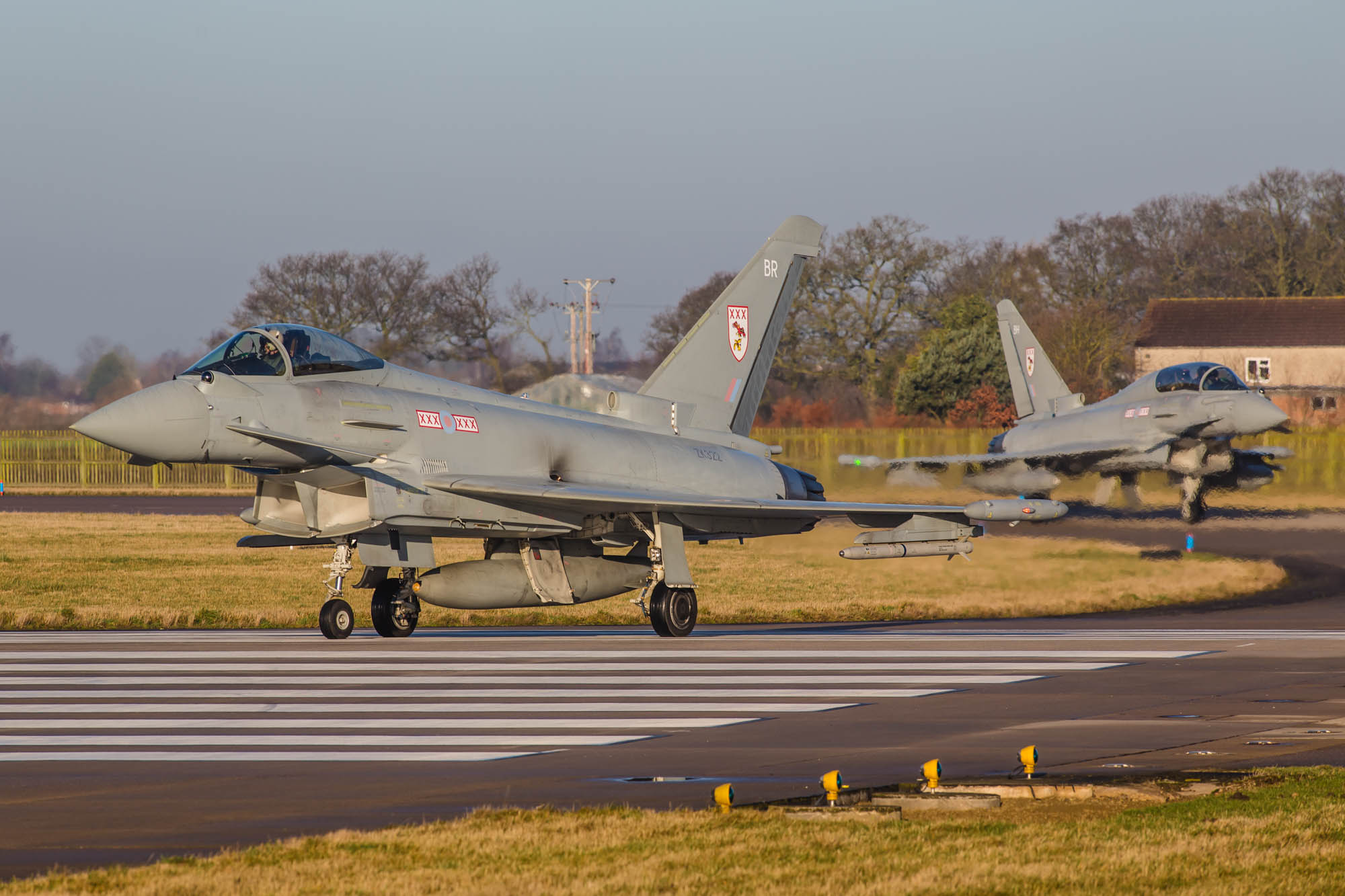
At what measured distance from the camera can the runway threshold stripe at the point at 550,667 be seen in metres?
14.3

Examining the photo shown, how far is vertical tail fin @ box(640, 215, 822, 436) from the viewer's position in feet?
64.3

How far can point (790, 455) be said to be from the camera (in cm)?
4516

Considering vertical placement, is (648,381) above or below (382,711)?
above

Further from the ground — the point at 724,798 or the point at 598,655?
the point at 724,798

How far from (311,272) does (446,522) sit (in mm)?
51703

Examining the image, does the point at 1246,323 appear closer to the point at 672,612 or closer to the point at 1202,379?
the point at 1202,379

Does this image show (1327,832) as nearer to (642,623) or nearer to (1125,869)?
(1125,869)

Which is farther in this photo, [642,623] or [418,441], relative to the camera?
[642,623]

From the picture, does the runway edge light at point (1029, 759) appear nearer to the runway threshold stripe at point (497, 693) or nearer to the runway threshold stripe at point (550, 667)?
the runway threshold stripe at point (497, 693)

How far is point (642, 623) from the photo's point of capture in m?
20.8

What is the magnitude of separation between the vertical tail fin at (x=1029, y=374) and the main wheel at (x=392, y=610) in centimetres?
1950

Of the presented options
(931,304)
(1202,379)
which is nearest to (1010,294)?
(931,304)

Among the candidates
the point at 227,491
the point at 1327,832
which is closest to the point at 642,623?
the point at 1327,832

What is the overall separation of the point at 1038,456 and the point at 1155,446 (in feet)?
Answer: 7.81
